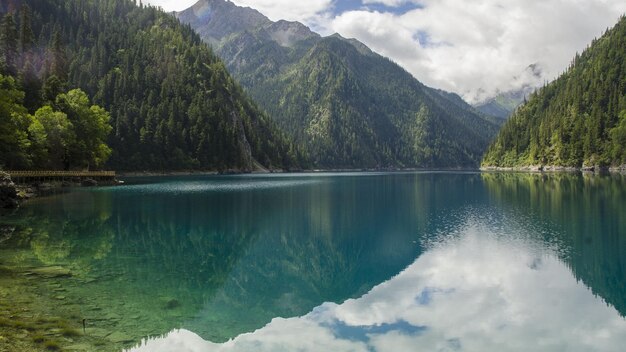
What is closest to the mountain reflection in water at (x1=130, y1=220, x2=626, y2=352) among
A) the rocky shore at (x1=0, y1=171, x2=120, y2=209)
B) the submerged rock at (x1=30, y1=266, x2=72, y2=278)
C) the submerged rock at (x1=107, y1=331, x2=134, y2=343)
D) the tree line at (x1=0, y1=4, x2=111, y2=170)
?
the submerged rock at (x1=107, y1=331, x2=134, y2=343)

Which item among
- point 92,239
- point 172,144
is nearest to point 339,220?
point 92,239

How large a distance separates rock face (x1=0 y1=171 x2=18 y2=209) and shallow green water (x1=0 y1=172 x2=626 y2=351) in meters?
3.30

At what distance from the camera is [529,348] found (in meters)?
17.0

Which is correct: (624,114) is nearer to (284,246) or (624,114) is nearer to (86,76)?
(284,246)

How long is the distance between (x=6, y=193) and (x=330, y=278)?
44665mm

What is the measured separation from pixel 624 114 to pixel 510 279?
176 m

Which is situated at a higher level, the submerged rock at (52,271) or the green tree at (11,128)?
the green tree at (11,128)

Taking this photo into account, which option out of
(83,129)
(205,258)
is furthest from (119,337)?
(83,129)

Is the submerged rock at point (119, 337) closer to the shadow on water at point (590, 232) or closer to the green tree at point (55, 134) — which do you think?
the shadow on water at point (590, 232)

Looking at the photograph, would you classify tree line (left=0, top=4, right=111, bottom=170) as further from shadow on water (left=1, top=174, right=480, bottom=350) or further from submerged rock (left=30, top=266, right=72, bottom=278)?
submerged rock (left=30, top=266, right=72, bottom=278)

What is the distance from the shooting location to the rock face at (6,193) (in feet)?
173

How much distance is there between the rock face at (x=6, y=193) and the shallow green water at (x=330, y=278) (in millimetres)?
3300

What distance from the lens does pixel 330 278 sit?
28.6 metres

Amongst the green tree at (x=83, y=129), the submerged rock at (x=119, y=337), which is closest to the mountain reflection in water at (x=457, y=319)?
the submerged rock at (x=119, y=337)
